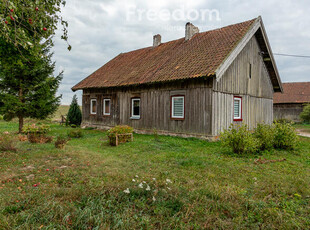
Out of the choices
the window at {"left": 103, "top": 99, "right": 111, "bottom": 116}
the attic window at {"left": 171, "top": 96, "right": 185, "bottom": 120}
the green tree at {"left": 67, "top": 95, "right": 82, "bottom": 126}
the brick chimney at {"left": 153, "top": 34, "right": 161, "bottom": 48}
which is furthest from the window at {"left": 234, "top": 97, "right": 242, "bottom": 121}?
the green tree at {"left": 67, "top": 95, "right": 82, "bottom": 126}

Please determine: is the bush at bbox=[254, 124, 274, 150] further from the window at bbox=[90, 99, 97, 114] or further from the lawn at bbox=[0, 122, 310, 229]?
the window at bbox=[90, 99, 97, 114]

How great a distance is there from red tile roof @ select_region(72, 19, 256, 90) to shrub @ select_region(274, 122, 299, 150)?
407cm

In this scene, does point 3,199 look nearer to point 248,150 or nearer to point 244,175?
point 244,175

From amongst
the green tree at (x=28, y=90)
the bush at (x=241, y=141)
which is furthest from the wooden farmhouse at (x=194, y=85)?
the green tree at (x=28, y=90)

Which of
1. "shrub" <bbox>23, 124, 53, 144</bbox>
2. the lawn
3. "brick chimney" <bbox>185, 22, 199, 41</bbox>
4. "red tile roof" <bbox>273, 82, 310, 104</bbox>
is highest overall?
"brick chimney" <bbox>185, 22, 199, 41</bbox>

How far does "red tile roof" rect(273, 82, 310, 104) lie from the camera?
28653mm

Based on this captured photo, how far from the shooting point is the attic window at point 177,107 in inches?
496

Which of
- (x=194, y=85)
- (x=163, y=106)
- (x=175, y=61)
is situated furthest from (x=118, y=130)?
(x=175, y=61)

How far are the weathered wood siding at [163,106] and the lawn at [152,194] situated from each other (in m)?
5.02

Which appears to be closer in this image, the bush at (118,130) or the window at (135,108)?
the bush at (118,130)

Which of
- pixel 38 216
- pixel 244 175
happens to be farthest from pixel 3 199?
pixel 244 175

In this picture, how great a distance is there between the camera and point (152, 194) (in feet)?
13.0

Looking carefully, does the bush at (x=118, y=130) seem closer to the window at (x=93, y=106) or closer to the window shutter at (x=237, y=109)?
the window shutter at (x=237, y=109)

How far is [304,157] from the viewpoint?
8.09 metres
